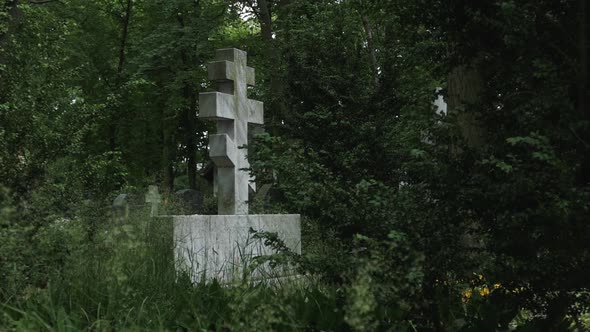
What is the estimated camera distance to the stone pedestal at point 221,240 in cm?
663

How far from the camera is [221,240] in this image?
7.64 metres

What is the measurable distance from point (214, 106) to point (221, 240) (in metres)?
2.19

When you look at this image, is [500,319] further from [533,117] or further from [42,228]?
[42,228]

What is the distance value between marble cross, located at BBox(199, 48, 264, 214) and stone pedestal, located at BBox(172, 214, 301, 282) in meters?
0.93

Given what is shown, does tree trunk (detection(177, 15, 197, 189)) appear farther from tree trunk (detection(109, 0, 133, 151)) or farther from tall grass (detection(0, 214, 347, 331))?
tall grass (detection(0, 214, 347, 331))

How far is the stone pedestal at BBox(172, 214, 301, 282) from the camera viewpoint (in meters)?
6.63

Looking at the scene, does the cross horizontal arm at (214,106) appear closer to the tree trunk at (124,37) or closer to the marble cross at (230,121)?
the marble cross at (230,121)

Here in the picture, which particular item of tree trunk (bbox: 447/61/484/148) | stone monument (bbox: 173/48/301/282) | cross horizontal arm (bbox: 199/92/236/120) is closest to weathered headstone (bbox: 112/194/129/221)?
stone monument (bbox: 173/48/301/282)

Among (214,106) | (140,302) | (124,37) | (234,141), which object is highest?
(124,37)

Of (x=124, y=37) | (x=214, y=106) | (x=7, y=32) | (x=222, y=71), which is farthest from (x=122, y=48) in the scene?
(x=214, y=106)

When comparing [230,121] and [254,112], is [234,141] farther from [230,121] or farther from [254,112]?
[254,112]

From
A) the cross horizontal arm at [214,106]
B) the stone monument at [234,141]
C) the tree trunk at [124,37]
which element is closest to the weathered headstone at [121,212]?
the stone monument at [234,141]

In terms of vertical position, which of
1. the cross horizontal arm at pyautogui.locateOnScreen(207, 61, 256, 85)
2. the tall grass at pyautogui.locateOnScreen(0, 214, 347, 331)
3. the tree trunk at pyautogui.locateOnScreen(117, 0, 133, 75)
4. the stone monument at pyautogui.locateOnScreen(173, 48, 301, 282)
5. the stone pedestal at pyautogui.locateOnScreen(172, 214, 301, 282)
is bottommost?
the tall grass at pyautogui.locateOnScreen(0, 214, 347, 331)

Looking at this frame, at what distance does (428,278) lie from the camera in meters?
4.43
